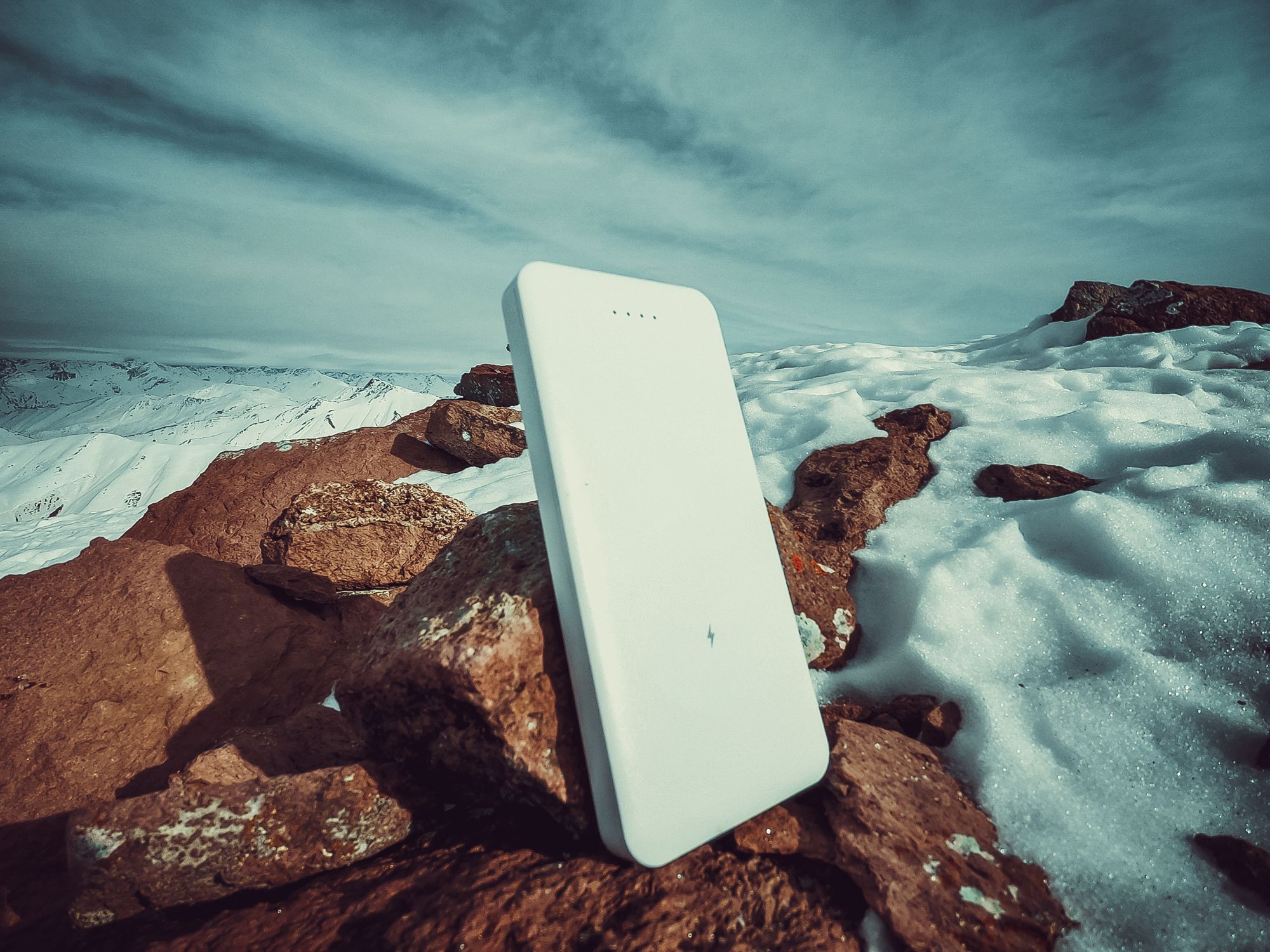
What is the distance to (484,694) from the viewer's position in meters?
1.20

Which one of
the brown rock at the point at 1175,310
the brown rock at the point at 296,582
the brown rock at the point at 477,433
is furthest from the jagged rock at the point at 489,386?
the brown rock at the point at 1175,310

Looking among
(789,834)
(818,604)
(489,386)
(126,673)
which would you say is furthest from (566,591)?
(489,386)

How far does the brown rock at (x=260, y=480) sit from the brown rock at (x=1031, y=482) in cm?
477

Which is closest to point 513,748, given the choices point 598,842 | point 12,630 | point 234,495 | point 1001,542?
point 598,842

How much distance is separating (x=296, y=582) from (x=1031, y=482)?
3.71 meters

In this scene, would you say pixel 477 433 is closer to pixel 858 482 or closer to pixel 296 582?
pixel 296 582

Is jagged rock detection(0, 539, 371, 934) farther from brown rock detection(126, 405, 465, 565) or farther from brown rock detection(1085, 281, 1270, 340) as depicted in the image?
brown rock detection(1085, 281, 1270, 340)

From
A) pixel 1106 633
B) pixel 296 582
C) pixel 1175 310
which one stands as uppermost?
pixel 1175 310

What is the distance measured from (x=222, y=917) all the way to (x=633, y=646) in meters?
1.16

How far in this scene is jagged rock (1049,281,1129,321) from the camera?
5.47 m

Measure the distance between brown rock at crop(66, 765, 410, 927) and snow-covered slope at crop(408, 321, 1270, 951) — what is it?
1503 mm

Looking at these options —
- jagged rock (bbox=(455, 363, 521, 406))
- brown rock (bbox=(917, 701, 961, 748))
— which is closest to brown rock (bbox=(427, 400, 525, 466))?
jagged rock (bbox=(455, 363, 521, 406))

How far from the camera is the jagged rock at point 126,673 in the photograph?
1.85m

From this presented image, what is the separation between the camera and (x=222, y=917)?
1.20 metres
